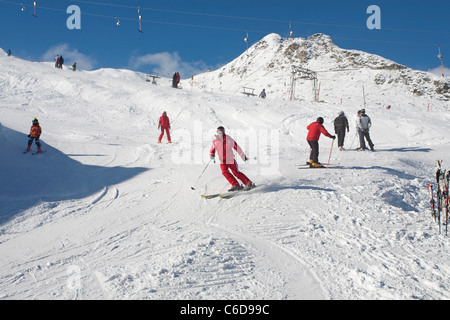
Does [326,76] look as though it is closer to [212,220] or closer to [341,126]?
[341,126]

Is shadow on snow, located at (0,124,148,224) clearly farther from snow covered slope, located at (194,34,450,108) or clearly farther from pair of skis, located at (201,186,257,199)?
snow covered slope, located at (194,34,450,108)

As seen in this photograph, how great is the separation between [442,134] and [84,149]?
19628mm

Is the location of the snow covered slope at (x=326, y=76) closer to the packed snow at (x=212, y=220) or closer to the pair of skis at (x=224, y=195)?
the packed snow at (x=212, y=220)

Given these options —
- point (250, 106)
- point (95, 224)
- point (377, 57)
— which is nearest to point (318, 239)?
point (95, 224)

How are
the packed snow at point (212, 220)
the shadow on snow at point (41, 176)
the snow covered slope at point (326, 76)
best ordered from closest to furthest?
the packed snow at point (212, 220)
the shadow on snow at point (41, 176)
the snow covered slope at point (326, 76)

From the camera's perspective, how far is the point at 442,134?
17969 millimetres

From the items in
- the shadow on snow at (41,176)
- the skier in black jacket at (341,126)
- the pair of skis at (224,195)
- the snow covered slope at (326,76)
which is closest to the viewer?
the pair of skis at (224,195)

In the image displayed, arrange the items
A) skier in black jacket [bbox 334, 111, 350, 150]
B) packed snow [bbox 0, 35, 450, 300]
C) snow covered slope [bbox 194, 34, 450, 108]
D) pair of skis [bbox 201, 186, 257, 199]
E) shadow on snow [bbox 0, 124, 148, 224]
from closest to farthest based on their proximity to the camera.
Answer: packed snow [bbox 0, 35, 450, 300], pair of skis [bbox 201, 186, 257, 199], shadow on snow [bbox 0, 124, 148, 224], skier in black jacket [bbox 334, 111, 350, 150], snow covered slope [bbox 194, 34, 450, 108]

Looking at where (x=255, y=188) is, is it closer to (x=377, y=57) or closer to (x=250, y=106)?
(x=250, y=106)

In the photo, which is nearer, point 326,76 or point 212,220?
point 212,220

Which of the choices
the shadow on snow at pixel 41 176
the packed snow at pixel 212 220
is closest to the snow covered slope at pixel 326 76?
the packed snow at pixel 212 220

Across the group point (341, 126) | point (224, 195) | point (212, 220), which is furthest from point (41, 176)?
point (341, 126)

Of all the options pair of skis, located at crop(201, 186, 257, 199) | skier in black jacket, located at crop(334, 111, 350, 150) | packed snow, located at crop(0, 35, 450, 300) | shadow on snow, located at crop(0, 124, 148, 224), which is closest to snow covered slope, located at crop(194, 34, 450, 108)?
skier in black jacket, located at crop(334, 111, 350, 150)

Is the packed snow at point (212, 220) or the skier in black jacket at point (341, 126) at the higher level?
the skier in black jacket at point (341, 126)
